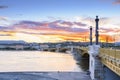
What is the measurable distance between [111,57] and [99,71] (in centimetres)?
825

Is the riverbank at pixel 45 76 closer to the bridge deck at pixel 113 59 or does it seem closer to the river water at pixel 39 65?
the bridge deck at pixel 113 59

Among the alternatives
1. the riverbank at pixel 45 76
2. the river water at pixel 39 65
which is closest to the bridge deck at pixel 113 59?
the riverbank at pixel 45 76

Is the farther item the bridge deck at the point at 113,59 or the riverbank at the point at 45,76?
the riverbank at the point at 45,76

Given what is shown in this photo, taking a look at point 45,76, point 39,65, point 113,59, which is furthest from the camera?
point 39,65

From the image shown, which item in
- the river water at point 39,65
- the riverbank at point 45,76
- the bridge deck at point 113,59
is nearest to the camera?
the bridge deck at point 113,59

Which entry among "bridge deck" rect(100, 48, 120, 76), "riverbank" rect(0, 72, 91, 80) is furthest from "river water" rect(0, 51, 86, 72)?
"bridge deck" rect(100, 48, 120, 76)

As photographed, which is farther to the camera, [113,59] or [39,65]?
[39,65]

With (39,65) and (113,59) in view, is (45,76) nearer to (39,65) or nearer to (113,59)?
(113,59)

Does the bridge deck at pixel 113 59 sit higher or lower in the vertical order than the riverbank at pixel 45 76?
higher

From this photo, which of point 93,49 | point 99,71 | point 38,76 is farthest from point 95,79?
point 38,76

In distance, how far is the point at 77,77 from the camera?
44938 millimetres

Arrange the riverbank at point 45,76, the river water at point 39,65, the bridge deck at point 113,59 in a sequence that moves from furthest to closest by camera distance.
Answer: the river water at point 39,65
the riverbank at point 45,76
the bridge deck at point 113,59

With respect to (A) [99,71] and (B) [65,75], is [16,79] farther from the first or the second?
(A) [99,71]

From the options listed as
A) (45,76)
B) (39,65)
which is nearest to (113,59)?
(45,76)
